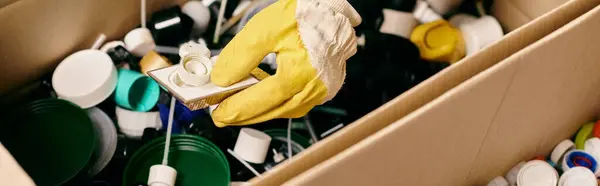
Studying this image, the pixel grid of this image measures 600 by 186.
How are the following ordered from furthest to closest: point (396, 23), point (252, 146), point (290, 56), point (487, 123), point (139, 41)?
1. point (396, 23)
2. point (139, 41)
3. point (252, 146)
4. point (487, 123)
5. point (290, 56)

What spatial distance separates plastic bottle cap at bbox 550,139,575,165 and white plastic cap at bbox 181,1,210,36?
0.75 meters

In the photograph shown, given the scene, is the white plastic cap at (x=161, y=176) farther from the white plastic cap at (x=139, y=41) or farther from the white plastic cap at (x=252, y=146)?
the white plastic cap at (x=139, y=41)

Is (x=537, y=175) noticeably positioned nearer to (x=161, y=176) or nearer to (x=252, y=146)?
(x=252, y=146)

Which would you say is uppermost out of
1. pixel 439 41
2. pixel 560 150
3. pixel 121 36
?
pixel 121 36

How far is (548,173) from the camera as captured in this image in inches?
40.8

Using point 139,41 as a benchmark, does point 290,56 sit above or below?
above

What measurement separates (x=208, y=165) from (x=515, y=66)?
0.51 metres

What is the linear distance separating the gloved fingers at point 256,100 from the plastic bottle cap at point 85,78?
33 centimetres

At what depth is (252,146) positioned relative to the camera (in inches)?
37.2

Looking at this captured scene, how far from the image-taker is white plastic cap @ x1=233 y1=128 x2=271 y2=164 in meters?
0.94

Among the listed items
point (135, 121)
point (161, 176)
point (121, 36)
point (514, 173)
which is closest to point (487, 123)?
point (514, 173)

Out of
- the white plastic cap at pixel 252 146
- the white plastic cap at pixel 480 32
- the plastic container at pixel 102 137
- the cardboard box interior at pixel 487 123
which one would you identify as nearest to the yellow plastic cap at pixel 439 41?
the white plastic cap at pixel 480 32

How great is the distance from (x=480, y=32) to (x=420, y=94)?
21.1 inches

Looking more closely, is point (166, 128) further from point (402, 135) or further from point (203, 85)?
point (402, 135)
